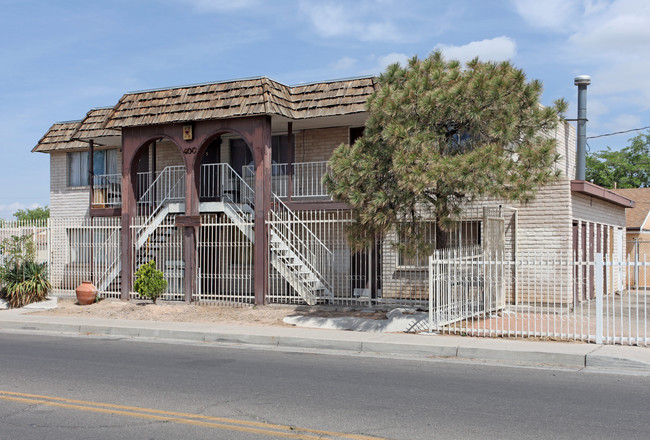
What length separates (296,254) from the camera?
60.4 feet

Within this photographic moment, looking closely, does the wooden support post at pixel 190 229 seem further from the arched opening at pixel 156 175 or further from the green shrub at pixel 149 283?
the arched opening at pixel 156 175

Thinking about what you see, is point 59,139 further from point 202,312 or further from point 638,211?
point 638,211

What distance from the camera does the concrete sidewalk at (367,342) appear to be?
34.4ft

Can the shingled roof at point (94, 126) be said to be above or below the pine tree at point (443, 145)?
above

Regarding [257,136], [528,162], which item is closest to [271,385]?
[528,162]

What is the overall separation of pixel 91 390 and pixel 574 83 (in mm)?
24094

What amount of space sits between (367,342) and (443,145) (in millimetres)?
4200

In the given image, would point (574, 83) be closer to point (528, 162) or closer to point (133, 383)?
point (528, 162)

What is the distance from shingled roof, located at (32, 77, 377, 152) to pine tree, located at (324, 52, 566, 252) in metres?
4.00

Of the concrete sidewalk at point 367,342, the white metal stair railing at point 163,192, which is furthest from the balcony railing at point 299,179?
the concrete sidewalk at point 367,342

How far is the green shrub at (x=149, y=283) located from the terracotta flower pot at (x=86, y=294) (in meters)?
2.07

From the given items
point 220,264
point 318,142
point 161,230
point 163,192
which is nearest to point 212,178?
point 163,192

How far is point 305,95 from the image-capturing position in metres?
18.8

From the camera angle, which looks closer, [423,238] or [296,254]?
[423,238]
